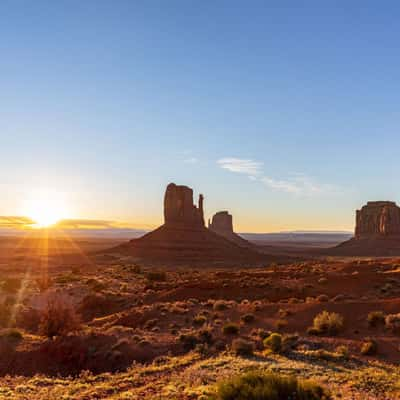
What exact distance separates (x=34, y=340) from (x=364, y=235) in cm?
14651

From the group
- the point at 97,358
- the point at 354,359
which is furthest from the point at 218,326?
the point at 354,359

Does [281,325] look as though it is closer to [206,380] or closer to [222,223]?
[206,380]

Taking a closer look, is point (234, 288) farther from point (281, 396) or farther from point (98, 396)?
point (281, 396)


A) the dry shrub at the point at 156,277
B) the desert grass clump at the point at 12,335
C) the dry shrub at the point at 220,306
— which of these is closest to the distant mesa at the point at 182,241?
the dry shrub at the point at 156,277

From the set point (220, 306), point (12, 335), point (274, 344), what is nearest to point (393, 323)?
point (274, 344)

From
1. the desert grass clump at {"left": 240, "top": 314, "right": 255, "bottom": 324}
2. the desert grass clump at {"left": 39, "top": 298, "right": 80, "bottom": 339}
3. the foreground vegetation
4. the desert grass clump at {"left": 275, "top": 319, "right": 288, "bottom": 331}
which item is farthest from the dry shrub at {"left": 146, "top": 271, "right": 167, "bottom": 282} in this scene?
the foreground vegetation

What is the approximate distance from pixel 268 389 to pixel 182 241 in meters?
89.9

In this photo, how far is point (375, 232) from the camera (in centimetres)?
14400

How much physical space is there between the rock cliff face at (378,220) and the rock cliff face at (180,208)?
68402 mm

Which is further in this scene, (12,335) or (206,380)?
(12,335)

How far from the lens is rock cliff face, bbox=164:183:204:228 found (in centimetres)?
10941

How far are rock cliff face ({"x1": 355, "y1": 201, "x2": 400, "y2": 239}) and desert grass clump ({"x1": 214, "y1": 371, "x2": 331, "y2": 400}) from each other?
13734 centimetres

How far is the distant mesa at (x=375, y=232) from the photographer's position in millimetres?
121144

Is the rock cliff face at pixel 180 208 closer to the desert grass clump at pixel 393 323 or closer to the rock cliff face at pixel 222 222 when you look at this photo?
the rock cliff face at pixel 222 222
